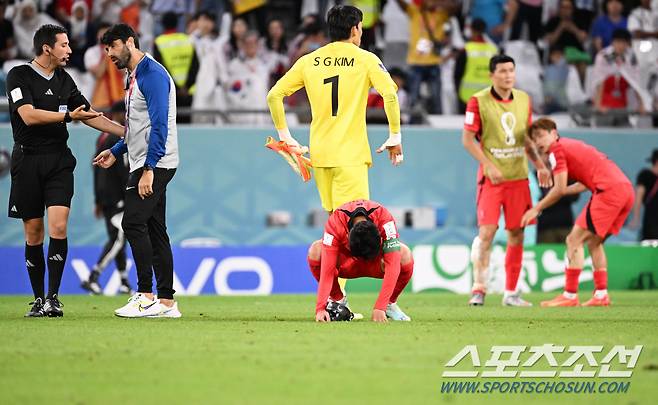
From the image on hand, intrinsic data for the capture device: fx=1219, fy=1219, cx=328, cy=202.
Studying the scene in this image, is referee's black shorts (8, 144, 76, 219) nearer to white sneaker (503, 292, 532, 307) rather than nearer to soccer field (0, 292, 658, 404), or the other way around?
soccer field (0, 292, 658, 404)

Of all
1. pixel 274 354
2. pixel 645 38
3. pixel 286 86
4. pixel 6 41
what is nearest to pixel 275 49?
pixel 6 41

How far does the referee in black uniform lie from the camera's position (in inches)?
401

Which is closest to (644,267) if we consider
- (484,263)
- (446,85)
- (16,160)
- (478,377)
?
(446,85)

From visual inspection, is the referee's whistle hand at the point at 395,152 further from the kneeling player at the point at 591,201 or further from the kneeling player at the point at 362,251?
the kneeling player at the point at 591,201

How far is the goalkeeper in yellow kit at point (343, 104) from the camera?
10188 millimetres

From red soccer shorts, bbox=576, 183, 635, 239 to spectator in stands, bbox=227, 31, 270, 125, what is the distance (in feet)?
24.5

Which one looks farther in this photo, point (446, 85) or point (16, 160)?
point (446, 85)

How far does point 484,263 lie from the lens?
13148 mm

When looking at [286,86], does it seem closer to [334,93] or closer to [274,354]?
[334,93]

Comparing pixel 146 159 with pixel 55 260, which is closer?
pixel 146 159

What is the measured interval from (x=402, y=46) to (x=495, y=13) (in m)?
1.78

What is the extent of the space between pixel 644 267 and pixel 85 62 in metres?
9.08

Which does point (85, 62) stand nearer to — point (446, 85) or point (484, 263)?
point (446, 85)

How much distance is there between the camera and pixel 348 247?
30.4ft
